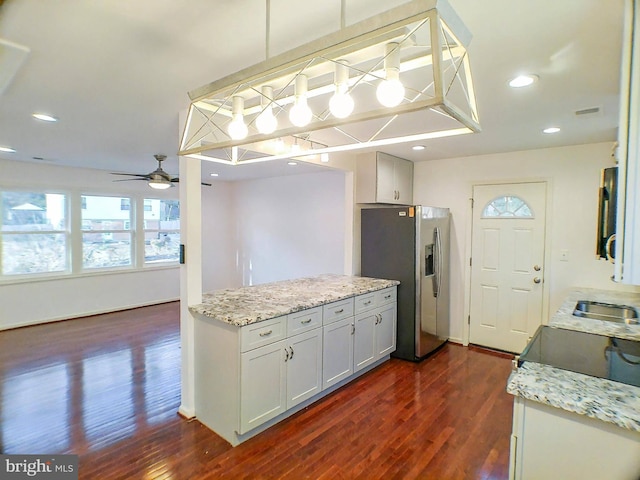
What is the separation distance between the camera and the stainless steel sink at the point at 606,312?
7.95ft

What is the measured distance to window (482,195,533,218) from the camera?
3918 millimetres

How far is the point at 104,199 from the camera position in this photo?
585cm

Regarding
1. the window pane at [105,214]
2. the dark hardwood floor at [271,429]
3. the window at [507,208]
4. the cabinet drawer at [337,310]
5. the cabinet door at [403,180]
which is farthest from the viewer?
the window pane at [105,214]

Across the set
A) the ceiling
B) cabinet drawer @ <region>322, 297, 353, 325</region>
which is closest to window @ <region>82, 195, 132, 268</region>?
the ceiling

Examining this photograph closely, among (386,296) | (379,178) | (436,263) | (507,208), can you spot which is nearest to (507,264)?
(507,208)

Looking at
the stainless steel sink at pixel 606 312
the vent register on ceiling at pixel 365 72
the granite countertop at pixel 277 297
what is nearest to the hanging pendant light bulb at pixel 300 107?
the vent register on ceiling at pixel 365 72

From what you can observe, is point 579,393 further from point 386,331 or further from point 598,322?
point 386,331

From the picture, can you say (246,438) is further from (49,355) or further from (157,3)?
(49,355)

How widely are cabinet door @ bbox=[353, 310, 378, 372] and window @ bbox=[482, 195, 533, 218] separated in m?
2.00

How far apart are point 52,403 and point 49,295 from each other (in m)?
3.14

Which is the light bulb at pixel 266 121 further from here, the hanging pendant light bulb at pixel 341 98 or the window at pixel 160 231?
the window at pixel 160 231

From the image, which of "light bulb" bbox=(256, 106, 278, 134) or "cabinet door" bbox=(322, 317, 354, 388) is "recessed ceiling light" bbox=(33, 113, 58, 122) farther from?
"cabinet door" bbox=(322, 317, 354, 388)

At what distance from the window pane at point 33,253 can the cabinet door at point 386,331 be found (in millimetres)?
5201

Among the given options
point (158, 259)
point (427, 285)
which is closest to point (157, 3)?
point (427, 285)
